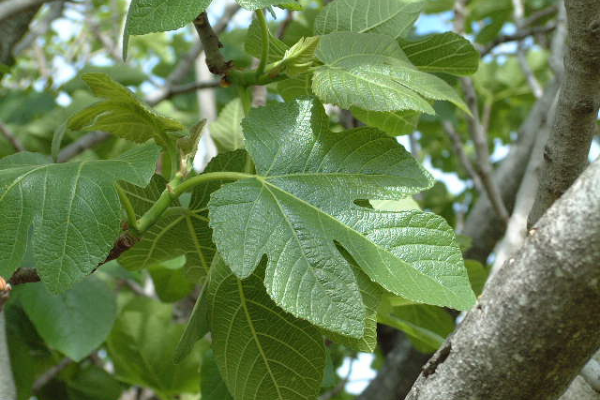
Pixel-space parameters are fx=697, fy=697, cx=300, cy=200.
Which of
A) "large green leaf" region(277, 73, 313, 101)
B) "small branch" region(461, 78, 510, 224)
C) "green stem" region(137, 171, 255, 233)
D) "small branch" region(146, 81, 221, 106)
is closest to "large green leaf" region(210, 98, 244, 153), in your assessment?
"large green leaf" region(277, 73, 313, 101)

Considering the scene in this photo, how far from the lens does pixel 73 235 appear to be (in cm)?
74

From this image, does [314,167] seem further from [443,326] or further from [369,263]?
[443,326]

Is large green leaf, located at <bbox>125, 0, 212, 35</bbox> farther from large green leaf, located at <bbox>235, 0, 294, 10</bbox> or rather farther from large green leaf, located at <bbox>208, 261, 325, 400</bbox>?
large green leaf, located at <bbox>208, 261, 325, 400</bbox>

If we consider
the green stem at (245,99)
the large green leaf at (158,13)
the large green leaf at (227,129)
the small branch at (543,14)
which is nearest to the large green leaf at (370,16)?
the green stem at (245,99)

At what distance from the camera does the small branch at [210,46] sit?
0.90 metres

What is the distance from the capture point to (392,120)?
3.43 ft

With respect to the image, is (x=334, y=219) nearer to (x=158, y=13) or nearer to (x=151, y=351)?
(x=158, y=13)

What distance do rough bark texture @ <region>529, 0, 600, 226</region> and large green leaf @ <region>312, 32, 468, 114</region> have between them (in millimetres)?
118

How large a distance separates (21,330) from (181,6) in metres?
1.06

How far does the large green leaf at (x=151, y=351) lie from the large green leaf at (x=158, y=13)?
0.98 metres

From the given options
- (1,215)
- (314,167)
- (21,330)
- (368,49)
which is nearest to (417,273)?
(314,167)

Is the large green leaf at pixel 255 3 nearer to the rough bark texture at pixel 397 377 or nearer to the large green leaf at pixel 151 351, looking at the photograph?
the large green leaf at pixel 151 351

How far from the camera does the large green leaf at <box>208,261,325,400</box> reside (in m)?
0.85

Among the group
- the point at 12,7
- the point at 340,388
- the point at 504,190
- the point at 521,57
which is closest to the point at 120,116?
the point at 12,7
